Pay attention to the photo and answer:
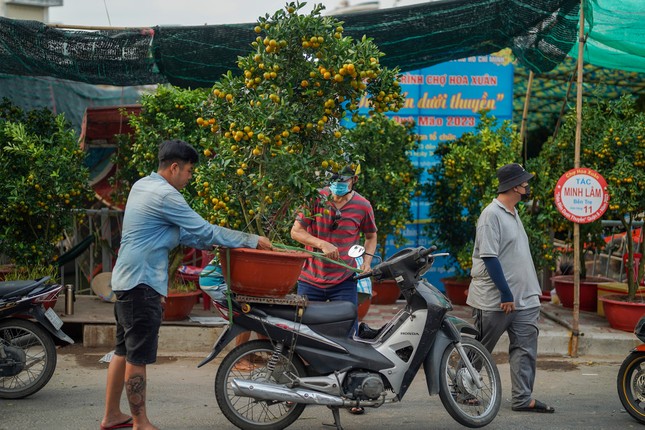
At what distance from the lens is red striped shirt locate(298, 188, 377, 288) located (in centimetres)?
621

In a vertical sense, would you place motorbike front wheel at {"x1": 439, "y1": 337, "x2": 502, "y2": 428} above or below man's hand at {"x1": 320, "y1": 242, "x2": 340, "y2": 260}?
below

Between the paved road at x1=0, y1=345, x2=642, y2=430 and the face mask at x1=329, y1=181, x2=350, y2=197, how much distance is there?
63.6 inches

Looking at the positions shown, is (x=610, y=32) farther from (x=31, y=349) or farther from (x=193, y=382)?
→ (x=31, y=349)

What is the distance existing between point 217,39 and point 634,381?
15.6 ft

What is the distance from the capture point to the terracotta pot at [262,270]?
5109 mm

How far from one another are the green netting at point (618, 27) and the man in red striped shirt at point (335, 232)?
327 centimetres

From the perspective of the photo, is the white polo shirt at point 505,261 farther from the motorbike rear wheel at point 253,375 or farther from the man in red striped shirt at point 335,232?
the motorbike rear wheel at point 253,375

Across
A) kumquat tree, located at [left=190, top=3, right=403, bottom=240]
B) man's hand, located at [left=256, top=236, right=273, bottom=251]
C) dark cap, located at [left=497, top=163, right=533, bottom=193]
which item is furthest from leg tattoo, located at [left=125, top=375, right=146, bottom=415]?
dark cap, located at [left=497, top=163, right=533, bottom=193]

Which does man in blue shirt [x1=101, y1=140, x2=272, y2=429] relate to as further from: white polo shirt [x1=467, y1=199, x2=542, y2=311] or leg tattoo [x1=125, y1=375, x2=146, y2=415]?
white polo shirt [x1=467, y1=199, x2=542, y2=311]

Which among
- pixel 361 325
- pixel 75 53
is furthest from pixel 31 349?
pixel 75 53

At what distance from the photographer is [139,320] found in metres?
5.12

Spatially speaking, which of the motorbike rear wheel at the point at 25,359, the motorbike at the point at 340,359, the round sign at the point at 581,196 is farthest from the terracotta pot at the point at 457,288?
the motorbike rear wheel at the point at 25,359

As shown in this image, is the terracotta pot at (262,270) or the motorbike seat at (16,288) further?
the motorbike seat at (16,288)

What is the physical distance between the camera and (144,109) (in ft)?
29.0
